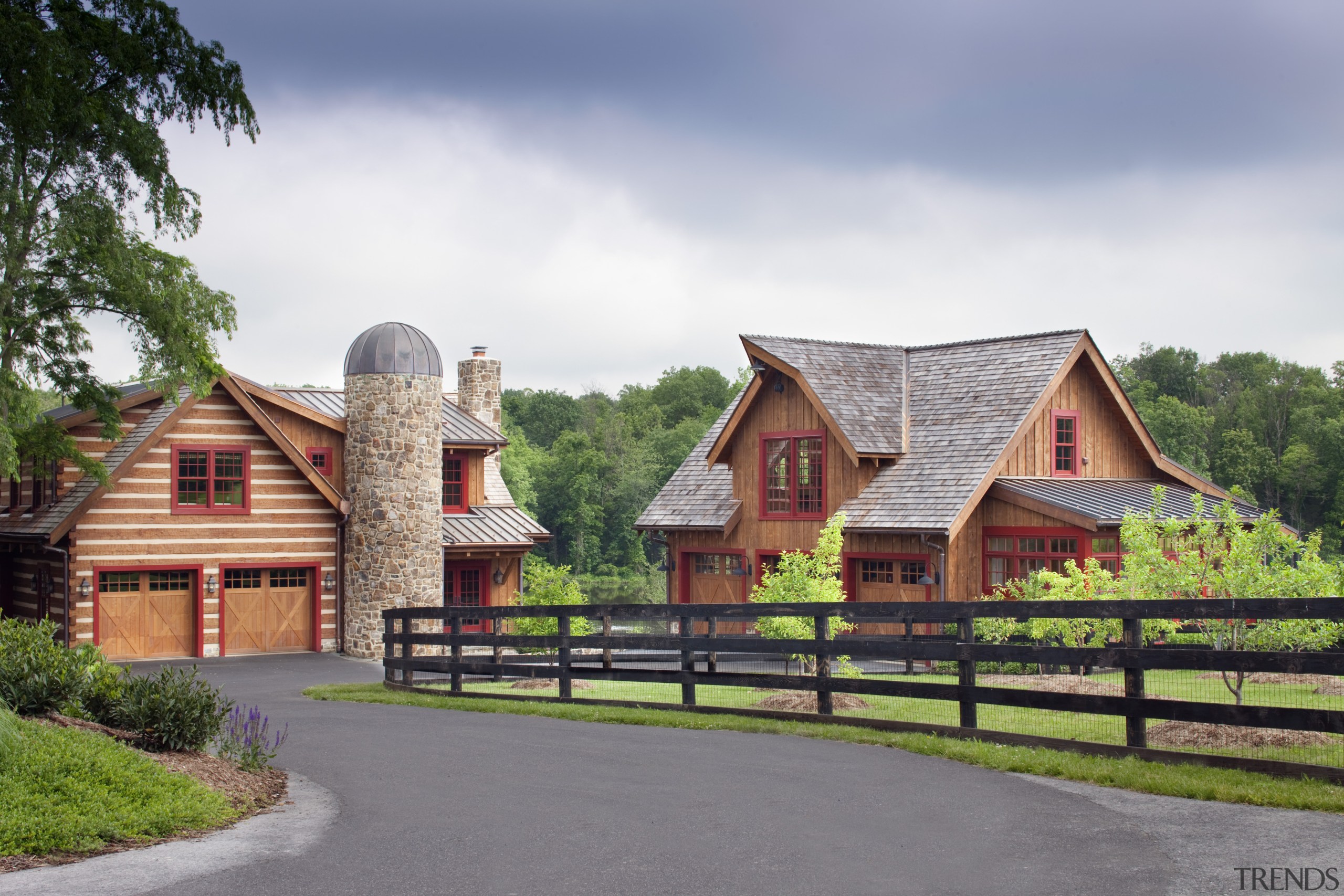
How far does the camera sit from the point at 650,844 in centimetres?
800

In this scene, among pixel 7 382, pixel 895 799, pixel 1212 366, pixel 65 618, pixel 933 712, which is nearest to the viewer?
pixel 895 799

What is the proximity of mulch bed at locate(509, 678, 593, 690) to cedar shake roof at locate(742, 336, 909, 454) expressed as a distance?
9.25 m

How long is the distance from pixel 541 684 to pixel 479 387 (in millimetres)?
17737

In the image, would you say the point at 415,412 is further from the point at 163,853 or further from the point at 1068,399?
the point at 163,853

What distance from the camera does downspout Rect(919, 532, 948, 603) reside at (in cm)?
2575

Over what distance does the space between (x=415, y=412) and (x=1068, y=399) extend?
14.6m

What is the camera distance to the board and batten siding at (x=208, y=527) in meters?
25.9

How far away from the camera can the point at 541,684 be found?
21344 millimetres

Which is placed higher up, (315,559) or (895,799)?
(315,559)

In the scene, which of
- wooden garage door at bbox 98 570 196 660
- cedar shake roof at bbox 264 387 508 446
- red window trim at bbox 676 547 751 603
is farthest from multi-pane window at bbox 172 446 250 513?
red window trim at bbox 676 547 751 603

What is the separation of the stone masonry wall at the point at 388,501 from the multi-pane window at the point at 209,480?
2.27m

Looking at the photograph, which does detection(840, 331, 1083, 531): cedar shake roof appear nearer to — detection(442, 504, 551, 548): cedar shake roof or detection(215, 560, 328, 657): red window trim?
detection(442, 504, 551, 548): cedar shake roof

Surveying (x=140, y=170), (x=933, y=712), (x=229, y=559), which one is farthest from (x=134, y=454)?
(x=933, y=712)

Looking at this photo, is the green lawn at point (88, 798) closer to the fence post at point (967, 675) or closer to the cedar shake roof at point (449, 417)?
the fence post at point (967, 675)
